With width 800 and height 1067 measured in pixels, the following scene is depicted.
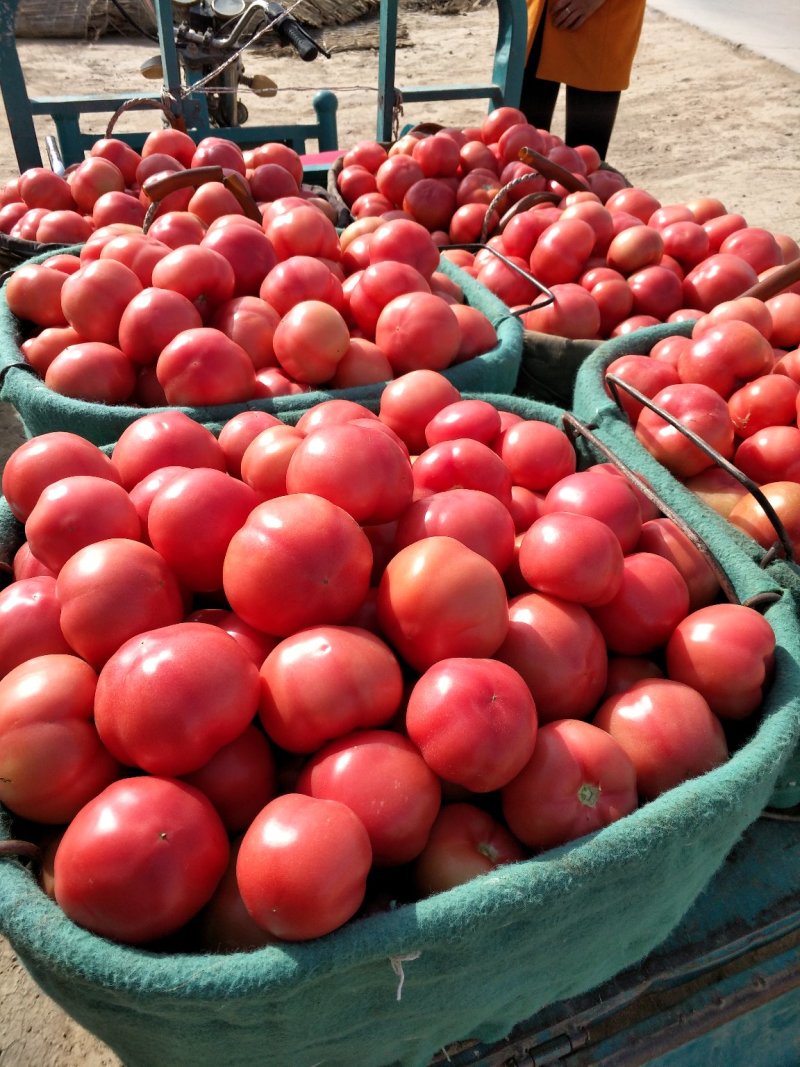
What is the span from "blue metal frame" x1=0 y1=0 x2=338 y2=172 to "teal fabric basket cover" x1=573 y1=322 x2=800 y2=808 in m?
2.15

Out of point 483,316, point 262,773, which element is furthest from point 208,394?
point 262,773

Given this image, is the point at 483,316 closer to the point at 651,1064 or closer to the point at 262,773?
the point at 262,773

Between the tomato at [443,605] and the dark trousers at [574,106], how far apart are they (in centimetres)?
367

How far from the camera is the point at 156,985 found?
766 millimetres

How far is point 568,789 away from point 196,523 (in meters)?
0.61

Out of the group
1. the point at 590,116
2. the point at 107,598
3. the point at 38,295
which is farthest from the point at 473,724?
the point at 590,116

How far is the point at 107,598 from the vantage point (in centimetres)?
102

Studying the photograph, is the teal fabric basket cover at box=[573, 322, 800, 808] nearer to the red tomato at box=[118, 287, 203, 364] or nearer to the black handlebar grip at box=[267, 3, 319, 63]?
the red tomato at box=[118, 287, 203, 364]

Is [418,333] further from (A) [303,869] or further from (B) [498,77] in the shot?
(B) [498,77]

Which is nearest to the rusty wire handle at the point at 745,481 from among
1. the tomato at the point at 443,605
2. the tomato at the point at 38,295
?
the tomato at the point at 443,605

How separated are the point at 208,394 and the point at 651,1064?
1.48 m

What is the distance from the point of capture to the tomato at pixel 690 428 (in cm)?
162

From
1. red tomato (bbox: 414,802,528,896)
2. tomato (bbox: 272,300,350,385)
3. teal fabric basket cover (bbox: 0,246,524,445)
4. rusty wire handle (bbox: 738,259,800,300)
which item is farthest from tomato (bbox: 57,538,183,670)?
rusty wire handle (bbox: 738,259,800,300)

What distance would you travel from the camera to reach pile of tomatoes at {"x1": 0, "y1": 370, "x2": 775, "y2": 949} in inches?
33.7
